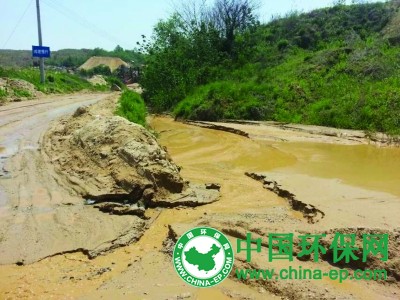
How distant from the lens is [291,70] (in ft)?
76.9

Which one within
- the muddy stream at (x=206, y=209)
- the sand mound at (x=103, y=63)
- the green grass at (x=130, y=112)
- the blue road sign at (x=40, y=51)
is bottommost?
the muddy stream at (x=206, y=209)

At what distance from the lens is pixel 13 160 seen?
27.6 feet

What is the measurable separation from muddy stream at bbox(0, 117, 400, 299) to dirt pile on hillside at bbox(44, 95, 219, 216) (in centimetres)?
38

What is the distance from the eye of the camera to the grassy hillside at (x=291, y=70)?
1711 cm

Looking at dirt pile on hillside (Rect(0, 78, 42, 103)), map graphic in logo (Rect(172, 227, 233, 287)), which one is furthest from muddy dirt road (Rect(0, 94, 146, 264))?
dirt pile on hillside (Rect(0, 78, 42, 103))

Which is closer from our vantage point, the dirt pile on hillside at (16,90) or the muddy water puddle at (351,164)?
the muddy water puddle at (351,164)

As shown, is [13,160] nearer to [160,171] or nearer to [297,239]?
[160,171]

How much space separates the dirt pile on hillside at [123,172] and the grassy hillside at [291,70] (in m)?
→ 9.39

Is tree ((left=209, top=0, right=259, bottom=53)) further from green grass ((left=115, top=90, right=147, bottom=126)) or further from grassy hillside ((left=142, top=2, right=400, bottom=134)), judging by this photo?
green grass ((left=115, top=90, right=147, bottom=126))

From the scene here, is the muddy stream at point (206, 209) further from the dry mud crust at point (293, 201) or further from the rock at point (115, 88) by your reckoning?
the rock at point (115, 88)

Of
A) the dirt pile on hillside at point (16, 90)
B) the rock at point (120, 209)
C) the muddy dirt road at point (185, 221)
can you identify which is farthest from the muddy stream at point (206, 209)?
the dirt pile on hillside at point (16, 90)

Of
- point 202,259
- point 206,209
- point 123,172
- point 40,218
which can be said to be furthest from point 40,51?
point 202,259

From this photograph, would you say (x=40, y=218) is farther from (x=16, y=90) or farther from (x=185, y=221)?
(x=16, y=90)

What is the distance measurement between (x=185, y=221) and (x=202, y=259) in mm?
2239
